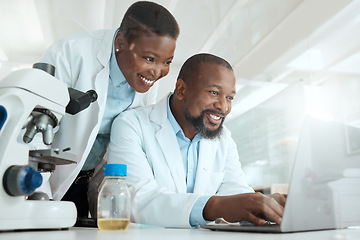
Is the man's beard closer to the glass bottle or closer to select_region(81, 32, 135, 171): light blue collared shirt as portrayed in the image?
select_region(81, 32, 135, 171): light blue collared shirt

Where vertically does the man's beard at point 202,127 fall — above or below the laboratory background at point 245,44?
below

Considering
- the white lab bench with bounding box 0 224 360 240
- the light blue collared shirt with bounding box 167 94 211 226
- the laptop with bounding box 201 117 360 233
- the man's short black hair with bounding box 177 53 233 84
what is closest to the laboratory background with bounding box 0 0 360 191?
the man's short black hair with bounding box 177 53 233 84

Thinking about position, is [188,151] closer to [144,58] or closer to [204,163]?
[204,163]

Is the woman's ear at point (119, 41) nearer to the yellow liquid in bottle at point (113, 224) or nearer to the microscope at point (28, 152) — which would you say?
the microscope at point (28, 152)

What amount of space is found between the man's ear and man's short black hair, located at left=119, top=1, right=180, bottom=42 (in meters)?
0.15

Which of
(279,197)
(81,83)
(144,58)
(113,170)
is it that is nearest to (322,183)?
(279,197)

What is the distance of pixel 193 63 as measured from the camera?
47.9 inches

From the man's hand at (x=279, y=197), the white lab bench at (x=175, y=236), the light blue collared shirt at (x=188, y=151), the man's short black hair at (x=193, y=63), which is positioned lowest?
the white lab bench at (x=175, y=236)

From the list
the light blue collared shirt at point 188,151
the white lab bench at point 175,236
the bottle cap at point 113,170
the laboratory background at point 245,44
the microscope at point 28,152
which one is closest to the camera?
the white lab bench at point 175,236

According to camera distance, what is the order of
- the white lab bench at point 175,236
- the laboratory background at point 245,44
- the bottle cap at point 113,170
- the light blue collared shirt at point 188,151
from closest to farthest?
the white lab bench at point 175,236 → the bottle cap at point 113,170 → the laboratory background at point 245,44 → the light blue collared shirt at point 188,151

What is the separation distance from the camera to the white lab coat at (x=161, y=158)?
1104 mm

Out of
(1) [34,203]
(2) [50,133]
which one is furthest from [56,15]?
(1) [34,203]

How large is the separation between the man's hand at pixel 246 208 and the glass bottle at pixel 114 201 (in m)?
0.21

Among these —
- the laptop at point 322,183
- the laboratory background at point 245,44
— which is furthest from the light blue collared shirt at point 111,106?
the laptop at point 322,183
